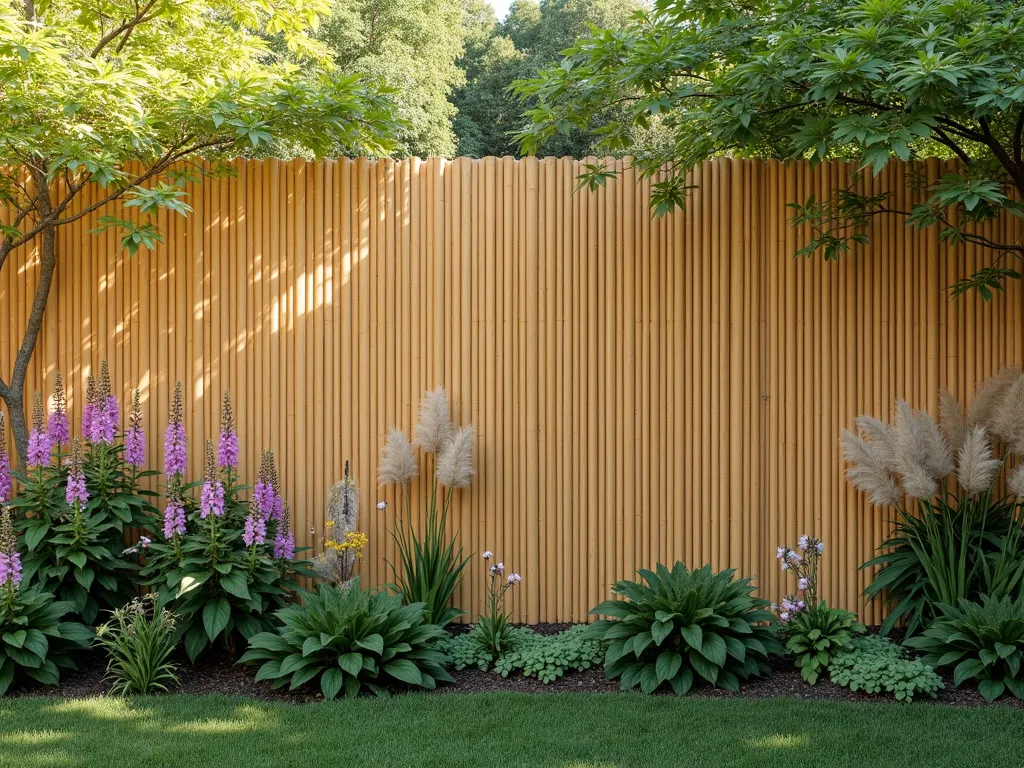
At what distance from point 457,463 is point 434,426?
0.87 ft

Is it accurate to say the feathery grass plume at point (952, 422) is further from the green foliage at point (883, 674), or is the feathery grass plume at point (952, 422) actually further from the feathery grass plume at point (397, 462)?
the feathery grass plume at point (397, 462)

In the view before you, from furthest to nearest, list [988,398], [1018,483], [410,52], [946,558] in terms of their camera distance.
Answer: [410,52] → [988,398] → [946,558] → [1018,483]

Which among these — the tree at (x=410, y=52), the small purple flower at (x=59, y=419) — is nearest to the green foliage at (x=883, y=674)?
the small purple flower at (x=59, y=419)

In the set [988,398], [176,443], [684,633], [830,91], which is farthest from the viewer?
[988,398]

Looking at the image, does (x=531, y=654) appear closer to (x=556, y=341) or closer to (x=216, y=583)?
(x=216, y=583)

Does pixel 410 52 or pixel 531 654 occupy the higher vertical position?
pixel 410 52

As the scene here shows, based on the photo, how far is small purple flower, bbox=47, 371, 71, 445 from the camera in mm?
5023

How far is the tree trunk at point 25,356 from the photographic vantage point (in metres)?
5.14

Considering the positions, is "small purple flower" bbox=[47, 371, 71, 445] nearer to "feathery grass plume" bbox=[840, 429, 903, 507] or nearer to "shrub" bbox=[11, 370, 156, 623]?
"shrub" bbox=[11, 370, 156, 623]

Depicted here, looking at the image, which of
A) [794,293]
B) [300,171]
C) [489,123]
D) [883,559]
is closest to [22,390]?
[300,171]

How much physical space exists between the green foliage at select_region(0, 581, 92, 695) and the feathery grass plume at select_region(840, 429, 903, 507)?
162 inches

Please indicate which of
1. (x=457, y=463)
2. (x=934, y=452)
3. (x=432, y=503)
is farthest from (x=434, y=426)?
(x=934, y=452)

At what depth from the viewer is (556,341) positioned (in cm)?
534

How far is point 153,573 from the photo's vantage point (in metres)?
4.86
